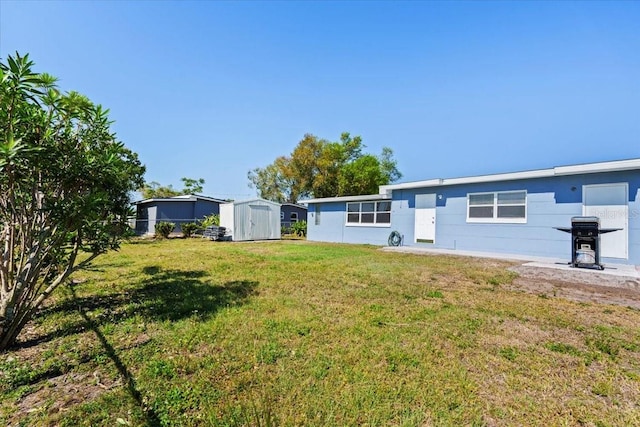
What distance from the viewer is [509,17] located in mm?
9375

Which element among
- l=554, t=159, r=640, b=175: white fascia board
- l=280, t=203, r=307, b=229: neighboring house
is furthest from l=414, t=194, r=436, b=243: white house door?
l=280, t=203, r=307, b=229: neighboring house

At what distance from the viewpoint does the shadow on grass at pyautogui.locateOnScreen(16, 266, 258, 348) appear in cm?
375

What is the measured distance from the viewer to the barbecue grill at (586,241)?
7145 millimetres

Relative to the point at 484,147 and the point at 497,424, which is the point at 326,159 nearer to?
the point at 484,147

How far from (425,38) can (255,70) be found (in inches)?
264

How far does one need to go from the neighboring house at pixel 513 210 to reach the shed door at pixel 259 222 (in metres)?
5.98

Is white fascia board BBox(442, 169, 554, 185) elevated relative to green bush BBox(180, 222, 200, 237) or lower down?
elevated

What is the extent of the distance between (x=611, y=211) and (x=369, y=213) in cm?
876

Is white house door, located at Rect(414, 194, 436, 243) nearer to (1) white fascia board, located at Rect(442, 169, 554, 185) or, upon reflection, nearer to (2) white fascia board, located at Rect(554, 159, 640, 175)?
(1) white fascia board, located at Rect(442, 169, 554, 185)

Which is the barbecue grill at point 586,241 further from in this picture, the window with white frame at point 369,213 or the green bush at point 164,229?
the green bush at point 164,229

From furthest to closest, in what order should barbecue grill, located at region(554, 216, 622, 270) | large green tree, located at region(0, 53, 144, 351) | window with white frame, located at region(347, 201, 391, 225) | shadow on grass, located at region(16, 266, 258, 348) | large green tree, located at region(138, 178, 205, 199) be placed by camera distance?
large green tree, located at region(138, 178, 205, 199) < window with white frame, located at region(347, 201, 391, 225) < barbecue grill, located at region(554, 216, 622, 270) < shadow on grass, located at region(16, 266, 258, 348) < large green tree, located at region(0, 53, 144, 351)

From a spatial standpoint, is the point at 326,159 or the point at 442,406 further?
the point at 326,159

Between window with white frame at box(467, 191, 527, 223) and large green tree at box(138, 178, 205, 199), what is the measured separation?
37.5 meters

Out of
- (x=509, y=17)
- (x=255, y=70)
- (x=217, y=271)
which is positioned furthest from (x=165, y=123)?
(x=509, y=17)
